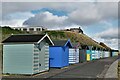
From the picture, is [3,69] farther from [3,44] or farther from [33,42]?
[33,42]

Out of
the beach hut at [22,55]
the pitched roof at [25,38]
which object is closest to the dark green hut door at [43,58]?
the beach hut at [22,55]

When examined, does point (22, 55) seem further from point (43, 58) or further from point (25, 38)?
point (43, 58)

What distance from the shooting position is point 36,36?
764 inches

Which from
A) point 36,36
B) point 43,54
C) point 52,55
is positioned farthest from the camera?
point 52,55

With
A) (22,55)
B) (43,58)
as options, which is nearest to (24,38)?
(22,55)

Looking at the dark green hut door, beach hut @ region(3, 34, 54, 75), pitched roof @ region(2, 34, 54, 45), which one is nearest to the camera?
beach hut @ region(3, 34, 54, 75)

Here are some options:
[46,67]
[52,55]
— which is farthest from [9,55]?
[52,55]

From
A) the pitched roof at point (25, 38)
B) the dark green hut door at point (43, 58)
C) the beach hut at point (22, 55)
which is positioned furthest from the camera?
the dark green hut door at point (43, 58)

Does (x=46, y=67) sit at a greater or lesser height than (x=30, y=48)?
lesser

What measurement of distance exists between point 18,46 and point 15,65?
4.80 ft

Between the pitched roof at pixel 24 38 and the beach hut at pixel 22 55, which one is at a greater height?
the pitched roof at pixel 24 38

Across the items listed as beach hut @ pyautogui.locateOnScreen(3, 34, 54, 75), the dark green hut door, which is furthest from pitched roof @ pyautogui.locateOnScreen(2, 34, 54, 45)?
the dark green hut door

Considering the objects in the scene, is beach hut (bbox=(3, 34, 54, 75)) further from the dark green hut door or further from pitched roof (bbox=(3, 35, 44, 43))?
the dark green hut door

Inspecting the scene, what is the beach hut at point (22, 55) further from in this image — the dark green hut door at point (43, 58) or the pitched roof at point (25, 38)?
the dark green hut door at point (43, 58)
